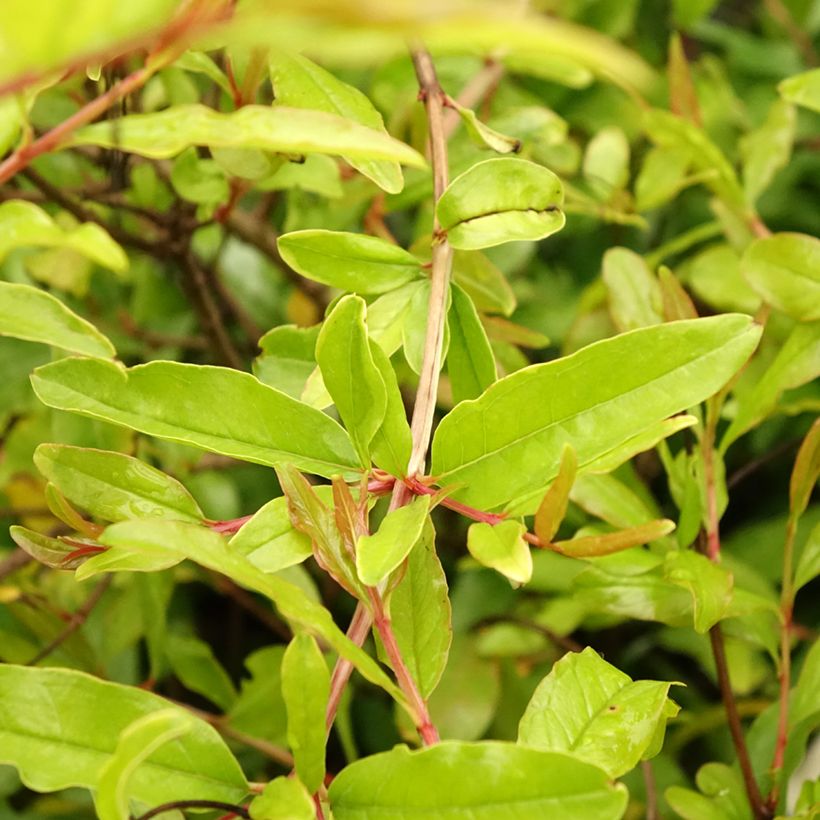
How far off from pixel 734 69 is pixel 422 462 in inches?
29.6

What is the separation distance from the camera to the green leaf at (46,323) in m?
0.36

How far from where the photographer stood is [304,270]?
442 mm

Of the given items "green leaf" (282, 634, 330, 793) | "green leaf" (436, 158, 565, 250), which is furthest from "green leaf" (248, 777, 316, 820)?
"green leaf" (436, 158, 565, 250)

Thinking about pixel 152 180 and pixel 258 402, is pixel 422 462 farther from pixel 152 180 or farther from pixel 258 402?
pixel 152 180

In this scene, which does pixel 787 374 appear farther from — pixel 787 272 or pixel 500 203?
pixel 500 203

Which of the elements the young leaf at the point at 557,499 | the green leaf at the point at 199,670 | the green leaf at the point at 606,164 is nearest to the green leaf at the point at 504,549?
the young leaf at the point at 557,499

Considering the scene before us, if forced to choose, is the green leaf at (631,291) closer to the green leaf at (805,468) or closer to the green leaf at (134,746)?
the green leaf at (805,468)

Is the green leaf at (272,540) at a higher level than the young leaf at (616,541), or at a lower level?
lower

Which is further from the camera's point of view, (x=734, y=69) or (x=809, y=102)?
(x=734, y=69)

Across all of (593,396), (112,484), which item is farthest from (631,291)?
(112,484)

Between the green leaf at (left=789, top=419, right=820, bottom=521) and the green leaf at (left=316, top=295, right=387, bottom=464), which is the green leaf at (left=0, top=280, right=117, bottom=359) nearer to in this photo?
the green leaf at (left=316, top=295, right=387, bottom=464)

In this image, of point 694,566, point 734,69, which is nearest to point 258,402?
point 694,566

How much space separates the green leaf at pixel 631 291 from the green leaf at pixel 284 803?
0.31 meters

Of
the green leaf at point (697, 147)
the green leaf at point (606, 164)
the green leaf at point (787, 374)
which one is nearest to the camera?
the green leaf at point (787, 374)
